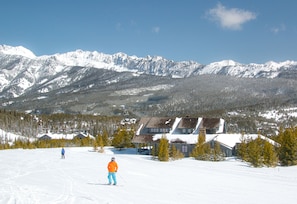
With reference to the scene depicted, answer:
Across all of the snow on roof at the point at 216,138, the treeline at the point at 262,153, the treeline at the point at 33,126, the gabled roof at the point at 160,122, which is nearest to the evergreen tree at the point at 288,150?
the treeline at the point at 262,153

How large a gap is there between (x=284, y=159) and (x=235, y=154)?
1784 centimetres

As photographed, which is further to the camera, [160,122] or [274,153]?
[160,122]

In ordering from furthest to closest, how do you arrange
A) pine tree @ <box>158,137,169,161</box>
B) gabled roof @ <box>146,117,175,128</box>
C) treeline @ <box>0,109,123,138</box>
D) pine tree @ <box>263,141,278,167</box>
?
treeline @ <box>0,109,123,138</box>
gabled roof @ <box>146,117,175,128</box>
pine tree @ <box>158,137,169,161</box>
pine tree @ <box>263,141,278,167</box>

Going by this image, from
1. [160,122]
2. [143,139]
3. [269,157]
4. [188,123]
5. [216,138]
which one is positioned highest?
[160,122]

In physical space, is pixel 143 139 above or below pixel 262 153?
above

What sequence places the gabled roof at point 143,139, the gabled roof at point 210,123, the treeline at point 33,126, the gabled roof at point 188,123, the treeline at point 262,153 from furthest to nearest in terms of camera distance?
1. the treeline at point 33,126
2. the gabled roof at point 188,123
3. the gabled roof at point 210,123
4. the gabled roof at point 143,139
5. the treeline at point 262,153

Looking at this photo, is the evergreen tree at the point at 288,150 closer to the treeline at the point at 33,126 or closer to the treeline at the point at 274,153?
the treeline at the point at 274,153

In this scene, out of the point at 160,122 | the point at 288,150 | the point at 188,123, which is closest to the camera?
the point at 288,150

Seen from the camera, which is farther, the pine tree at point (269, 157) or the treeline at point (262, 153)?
the treeline at point (262, 153)

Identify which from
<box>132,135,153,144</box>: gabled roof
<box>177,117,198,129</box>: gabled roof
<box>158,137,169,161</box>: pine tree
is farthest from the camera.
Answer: <box>177,117,198,129</box>: gabled roof


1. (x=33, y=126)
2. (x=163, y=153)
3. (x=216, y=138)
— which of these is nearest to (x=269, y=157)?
(x=163, y=153)

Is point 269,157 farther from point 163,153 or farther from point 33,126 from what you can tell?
point 33,126

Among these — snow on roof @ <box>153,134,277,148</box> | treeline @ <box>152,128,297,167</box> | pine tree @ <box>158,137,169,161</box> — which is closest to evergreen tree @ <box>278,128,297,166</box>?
treeline @ <box>152,128,297,167</box>

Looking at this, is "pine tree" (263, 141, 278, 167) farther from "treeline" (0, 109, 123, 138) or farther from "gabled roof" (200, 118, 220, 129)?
"treeline" (0, 109, 123, 138)
